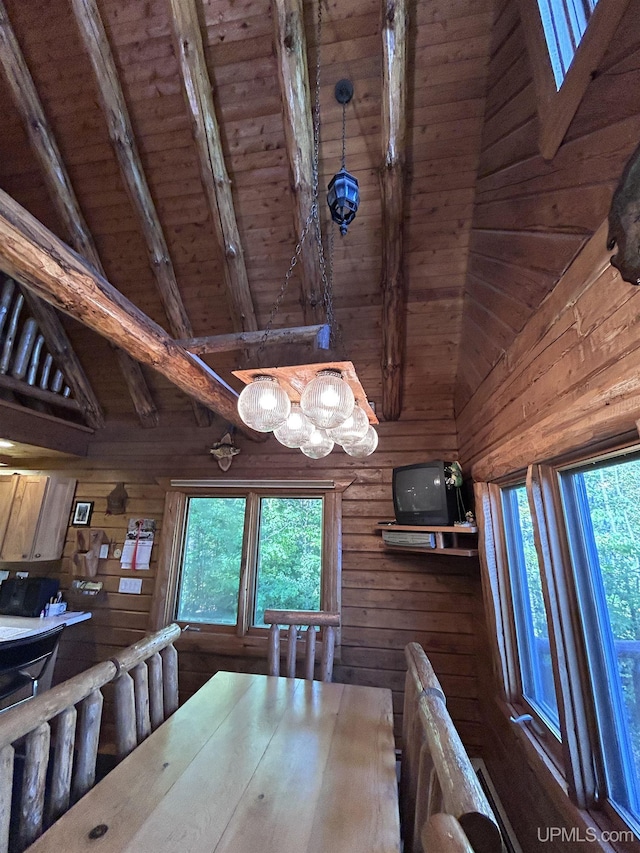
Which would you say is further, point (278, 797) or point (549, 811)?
point (549, 811)

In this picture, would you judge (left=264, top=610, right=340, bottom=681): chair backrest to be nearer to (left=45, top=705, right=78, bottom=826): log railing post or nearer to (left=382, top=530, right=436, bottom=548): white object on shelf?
(left=382, top=530, right=436, bottom=548): white object on shelf

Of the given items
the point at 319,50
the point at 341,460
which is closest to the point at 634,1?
the point at 319,50

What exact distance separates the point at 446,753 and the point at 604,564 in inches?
37.3

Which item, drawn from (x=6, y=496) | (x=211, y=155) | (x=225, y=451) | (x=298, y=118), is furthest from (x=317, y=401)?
(x=6, y=496)

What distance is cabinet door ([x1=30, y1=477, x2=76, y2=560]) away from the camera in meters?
3.55

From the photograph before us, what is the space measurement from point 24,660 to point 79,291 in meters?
2.55

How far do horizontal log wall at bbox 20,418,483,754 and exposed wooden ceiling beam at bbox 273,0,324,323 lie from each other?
1622 mm

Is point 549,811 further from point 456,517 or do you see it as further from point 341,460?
point 341,460

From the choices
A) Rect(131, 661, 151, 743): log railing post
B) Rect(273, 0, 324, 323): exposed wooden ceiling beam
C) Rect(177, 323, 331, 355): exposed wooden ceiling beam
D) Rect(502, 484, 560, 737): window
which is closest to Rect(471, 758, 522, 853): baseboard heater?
Rect(502, 484, 560, 737): window

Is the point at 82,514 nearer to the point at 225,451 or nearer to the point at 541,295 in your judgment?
the point at 225,451

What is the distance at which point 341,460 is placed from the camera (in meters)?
3.46

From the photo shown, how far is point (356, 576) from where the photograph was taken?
3.20 m

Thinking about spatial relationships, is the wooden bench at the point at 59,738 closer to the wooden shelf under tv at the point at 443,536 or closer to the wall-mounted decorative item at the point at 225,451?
the wooden shelf under tv at the point at 443,536

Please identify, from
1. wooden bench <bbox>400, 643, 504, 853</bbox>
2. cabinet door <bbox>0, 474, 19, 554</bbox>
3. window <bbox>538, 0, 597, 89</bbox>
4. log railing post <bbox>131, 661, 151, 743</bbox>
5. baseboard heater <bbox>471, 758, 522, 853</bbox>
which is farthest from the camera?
cabinet door <bbox>0, 474, 19, 554</bbox>
